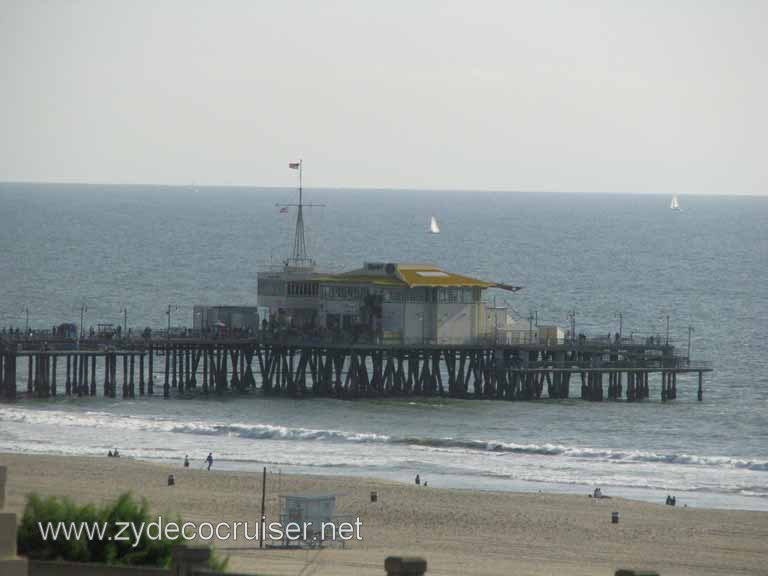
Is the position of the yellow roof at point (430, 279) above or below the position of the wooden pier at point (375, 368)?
above

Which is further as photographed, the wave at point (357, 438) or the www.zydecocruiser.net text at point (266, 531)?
the wave at point (357, 438)

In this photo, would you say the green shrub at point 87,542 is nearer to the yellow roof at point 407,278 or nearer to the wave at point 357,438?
the wave at point 357,438

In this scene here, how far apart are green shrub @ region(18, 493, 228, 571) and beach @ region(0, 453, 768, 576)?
25.1 feet

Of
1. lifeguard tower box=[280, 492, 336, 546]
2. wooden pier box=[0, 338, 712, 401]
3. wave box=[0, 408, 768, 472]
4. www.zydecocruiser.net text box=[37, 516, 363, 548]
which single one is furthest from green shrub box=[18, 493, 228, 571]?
wooden pier box=[0, 338, 712, 401]

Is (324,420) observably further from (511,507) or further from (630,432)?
(511,507)

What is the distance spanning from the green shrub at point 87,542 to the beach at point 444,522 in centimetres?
766

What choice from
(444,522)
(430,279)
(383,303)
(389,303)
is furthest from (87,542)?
(430,279)

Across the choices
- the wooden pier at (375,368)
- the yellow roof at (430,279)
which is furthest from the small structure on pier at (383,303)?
the wooden pier at (375,368)

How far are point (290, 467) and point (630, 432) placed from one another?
762 inches

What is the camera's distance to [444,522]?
171ft

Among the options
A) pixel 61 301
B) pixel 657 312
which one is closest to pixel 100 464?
pixel 61 301

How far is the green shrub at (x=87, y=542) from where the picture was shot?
31.0 metres

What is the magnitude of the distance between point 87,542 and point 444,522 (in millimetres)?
21796

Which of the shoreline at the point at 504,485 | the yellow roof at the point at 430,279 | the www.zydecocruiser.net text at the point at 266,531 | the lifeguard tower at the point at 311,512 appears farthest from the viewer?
the yellow roof at the point at 430,279
